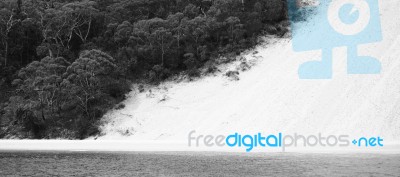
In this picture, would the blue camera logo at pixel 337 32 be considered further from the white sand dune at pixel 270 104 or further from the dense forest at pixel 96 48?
the dense forest at pixel 96 48

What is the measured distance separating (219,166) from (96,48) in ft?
100

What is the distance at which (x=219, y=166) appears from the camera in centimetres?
2155


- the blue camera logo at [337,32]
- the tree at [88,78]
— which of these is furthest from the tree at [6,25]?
the blue camera logo at [337,32]

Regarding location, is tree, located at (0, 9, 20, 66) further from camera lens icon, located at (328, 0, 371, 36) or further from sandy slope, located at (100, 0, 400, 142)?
camera lens icon, located at (328, 0, 371, 36)

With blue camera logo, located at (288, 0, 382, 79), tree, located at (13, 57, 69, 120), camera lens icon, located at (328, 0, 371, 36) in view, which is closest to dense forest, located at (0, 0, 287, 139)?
tree, located at (13, 57, 69, 120)

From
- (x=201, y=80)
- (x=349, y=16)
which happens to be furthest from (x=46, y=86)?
(x=349, y=16)

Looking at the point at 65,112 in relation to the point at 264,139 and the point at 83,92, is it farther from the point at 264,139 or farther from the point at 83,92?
the point at 264,139

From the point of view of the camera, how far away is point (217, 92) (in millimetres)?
42250

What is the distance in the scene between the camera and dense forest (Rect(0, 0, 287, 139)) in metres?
41.3

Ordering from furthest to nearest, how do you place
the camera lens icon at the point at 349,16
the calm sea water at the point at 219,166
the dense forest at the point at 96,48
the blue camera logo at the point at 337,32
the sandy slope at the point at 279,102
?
the camera lens icon at the point at 349,16
the dense forest at the point at 96,48
the blue camera logo at the point at 337,32
the sandy slope at the point at 279,102
the calm sea water at the point at 219,166

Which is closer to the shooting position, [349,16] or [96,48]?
[349,16]

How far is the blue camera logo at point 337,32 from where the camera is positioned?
39688mm

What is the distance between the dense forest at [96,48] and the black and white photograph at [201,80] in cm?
14

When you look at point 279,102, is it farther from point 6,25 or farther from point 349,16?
point 6,25
